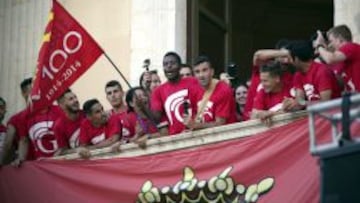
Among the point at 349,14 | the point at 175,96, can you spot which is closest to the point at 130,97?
the point at 175,96

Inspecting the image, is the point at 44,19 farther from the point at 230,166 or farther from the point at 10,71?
the point at 230,166

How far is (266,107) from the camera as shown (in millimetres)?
11891

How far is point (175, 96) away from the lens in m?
12.9

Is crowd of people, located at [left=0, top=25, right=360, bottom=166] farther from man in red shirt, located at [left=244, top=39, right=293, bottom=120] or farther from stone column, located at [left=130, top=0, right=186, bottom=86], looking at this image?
stone column, located at [left=130, top=0, right=186, bottom=86]

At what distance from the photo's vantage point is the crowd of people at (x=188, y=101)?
1127 cm

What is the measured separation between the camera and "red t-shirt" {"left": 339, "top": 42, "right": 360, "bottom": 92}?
11148mm

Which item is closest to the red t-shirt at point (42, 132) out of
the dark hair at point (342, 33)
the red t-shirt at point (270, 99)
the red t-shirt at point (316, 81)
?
the red t-shirt at point (270, 99)

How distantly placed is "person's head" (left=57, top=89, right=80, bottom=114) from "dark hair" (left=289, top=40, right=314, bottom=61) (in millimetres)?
3653

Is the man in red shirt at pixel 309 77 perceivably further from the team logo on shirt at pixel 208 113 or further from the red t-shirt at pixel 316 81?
the team logo on shirt at pixel 208 113

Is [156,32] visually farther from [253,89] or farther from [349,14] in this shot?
[253,89]

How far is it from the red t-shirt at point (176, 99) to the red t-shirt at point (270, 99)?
0.97m

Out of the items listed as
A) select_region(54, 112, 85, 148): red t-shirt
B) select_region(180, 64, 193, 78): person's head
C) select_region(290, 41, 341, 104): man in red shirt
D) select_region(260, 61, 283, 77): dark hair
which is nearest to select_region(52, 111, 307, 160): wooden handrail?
select_region(290, 41, 341, 104): man in red shirt

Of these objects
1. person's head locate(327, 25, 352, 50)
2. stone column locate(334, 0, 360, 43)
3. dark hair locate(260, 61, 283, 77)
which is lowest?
dark hair locate(260, 61, 283, 77)

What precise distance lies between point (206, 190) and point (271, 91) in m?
1.18
